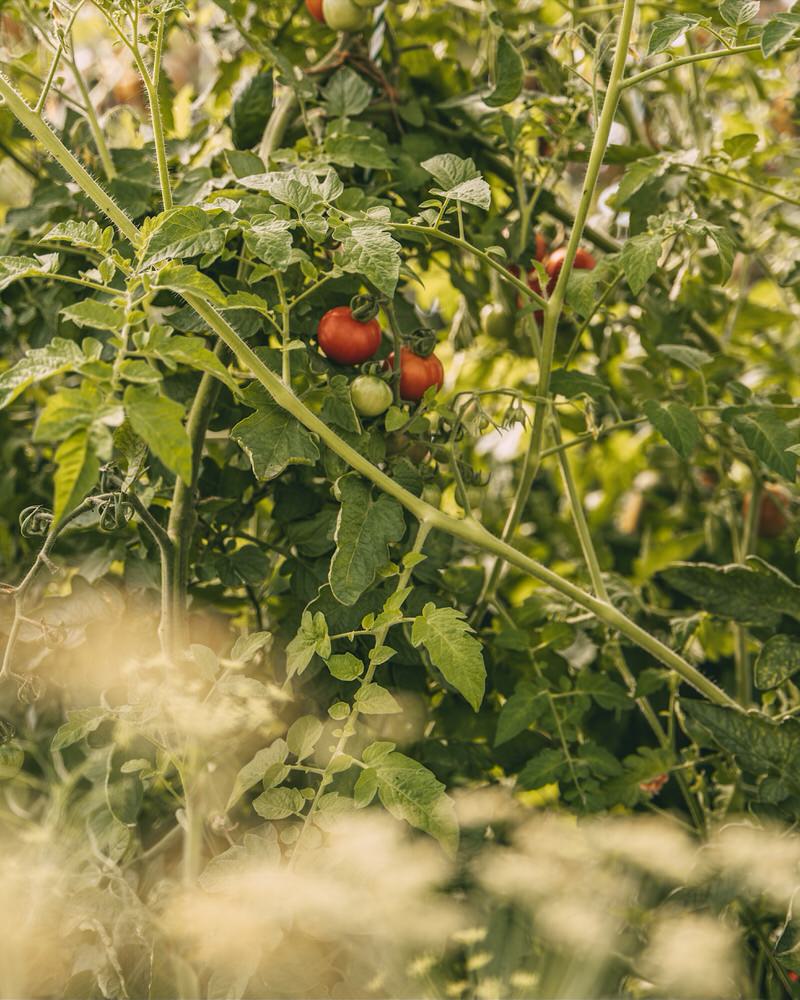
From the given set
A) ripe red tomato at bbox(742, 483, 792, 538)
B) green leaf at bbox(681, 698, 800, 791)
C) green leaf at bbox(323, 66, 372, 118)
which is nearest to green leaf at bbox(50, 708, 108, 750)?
green leaf at bbox(681, 698, 800, 791)

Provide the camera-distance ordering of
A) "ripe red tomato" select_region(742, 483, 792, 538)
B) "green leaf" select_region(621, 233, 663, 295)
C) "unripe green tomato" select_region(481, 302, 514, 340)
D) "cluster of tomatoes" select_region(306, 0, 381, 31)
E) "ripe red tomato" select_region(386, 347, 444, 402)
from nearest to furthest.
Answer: "green leaf" select_region(621, 233, 663, 295) < "ripe red tomato" select_region(386, 347, 444, 402) < "cluster of tomatoes" select_region(306, 0, 381, 31) < "unripe green tomato" select_region(481, 302, 514, 340) < "ripe red tomato" select_region(742, 483, 792, 538)

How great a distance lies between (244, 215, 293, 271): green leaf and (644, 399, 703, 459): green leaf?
Answer: 444 millimetres

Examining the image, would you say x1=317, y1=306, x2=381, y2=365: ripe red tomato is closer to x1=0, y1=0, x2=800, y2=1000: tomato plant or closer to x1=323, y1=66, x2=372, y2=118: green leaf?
x1=0, y1=0, x2=800, y2=1000: tomato plant

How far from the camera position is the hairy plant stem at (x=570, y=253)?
0.86 meters

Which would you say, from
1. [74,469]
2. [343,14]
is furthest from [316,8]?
[74,469]

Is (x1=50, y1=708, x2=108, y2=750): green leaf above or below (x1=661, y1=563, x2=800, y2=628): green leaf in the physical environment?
above

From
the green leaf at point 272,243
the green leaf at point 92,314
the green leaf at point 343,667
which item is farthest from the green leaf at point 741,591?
the green leaf at point 92,314

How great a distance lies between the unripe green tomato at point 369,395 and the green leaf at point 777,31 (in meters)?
0.42

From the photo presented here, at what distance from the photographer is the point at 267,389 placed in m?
0.82

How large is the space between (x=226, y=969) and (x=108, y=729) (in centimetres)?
28

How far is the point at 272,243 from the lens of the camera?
28.5 inches

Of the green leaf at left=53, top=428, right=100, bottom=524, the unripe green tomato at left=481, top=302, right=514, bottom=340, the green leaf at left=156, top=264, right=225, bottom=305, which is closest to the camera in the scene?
the green leaf at left=53, top=428, right=100, bottom=524

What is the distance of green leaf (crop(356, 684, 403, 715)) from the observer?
0.77m

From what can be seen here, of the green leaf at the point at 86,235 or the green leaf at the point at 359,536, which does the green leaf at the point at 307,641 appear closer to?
the green leaf at the point at 359,536
